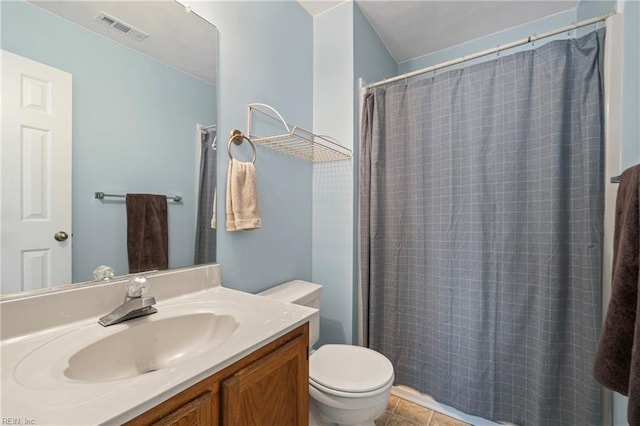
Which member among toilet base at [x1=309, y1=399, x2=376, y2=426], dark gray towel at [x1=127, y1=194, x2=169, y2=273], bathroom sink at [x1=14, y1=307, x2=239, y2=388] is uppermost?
dark gray towel at [x1=127, y1=194, x2=169, y2=273]

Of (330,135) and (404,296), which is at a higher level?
A: (330,135)

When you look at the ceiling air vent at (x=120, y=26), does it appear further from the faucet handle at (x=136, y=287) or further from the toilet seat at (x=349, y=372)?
the toilet seat at (x=349, y=372)

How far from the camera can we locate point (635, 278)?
77 centimetres

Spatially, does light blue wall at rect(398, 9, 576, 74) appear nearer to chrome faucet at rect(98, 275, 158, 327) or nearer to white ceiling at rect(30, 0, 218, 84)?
white ceiling at rect(30, 0, 218, 84)

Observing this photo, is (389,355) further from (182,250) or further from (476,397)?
(182,250)

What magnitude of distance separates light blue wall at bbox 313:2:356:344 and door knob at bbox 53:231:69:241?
1286mm

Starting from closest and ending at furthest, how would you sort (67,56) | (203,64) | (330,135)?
(67,56), (203,64), (330,135)

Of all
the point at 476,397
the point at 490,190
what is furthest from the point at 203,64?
the point at 476,397

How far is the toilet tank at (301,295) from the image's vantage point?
136 cm

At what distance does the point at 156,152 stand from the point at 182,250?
1.31 ft

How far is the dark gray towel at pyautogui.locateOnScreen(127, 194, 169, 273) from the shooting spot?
96 cm

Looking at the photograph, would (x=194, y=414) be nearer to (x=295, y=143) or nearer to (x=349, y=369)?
(x=349, y=369)

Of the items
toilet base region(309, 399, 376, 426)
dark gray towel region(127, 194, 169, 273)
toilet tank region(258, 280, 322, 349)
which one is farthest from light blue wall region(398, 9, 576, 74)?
toilet base region(309, 399, 376, 426)

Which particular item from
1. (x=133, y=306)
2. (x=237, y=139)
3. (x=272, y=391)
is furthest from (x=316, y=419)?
(x=237, y=139)
